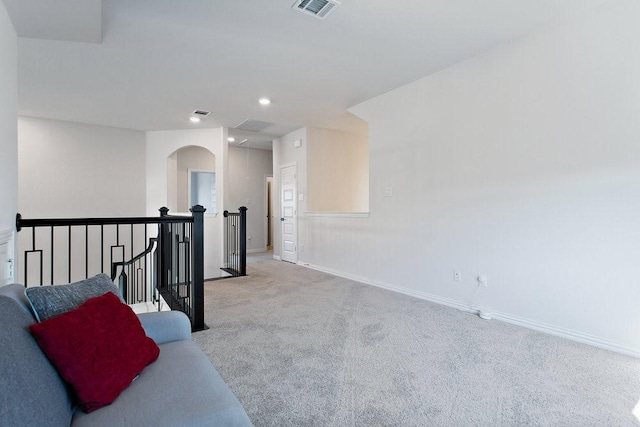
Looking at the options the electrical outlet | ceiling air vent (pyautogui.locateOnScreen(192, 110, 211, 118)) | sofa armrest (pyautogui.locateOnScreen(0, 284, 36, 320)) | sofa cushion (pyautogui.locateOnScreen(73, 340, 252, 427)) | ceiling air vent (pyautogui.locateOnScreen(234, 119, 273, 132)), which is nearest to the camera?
sofa cushion (pyautogui.locateOnScreen(73, 340, 252, 427))

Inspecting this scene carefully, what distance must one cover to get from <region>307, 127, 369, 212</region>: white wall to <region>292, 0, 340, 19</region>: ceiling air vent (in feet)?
11.5

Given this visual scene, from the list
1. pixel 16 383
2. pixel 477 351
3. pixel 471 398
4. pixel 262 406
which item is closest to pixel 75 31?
pixel 16 383

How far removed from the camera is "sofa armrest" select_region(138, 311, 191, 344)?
1.64 m

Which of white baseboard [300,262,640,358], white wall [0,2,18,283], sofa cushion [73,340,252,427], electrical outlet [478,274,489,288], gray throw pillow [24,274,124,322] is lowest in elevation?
white baseboard [300,262,640,358]

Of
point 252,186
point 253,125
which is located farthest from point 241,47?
point 252,186

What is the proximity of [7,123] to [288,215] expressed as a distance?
4757 millimetres

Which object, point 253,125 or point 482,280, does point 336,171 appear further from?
point 482,280

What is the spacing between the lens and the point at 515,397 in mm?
1846

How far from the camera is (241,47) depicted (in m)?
3.14

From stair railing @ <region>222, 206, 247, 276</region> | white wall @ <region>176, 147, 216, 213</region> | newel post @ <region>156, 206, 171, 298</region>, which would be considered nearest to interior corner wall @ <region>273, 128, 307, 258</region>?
stair railing @ <region>222, 206, 247, 276</region>

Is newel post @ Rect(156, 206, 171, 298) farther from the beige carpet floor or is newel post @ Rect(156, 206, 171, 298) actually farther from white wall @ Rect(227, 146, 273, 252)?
white wall @ Rect(227, 146, 273, 252)

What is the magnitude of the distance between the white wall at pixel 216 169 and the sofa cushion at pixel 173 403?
4932 millimetres

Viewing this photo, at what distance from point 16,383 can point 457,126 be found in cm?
385

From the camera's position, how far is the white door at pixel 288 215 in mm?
6398
